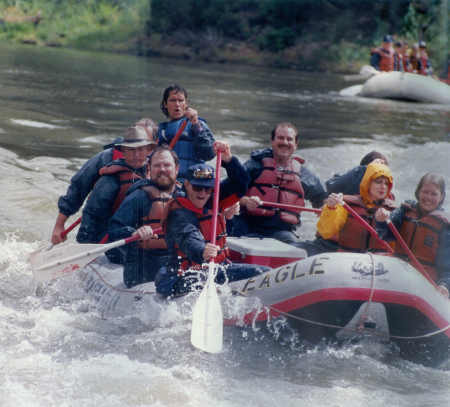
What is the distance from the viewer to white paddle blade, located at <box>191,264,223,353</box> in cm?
380

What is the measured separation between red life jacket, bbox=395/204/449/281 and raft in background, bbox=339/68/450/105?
14141 millimetres

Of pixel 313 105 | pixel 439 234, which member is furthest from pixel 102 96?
pixel 439 234

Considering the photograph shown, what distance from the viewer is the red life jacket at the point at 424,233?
4.19 m

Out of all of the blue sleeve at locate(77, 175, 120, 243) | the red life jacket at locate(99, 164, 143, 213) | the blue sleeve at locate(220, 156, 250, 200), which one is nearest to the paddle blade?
the blue sleeve at locate(77, 175, 120, 243)

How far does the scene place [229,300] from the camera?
13.6 feet

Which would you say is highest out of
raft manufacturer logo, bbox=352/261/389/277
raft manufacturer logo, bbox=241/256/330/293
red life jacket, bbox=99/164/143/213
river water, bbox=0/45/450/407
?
red life jacket, bbox=99/164/143/213

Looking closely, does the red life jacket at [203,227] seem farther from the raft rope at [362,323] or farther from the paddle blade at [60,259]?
the paddle blade at [60,259]

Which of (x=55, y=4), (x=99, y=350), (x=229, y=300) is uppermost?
(x=55, y=4)

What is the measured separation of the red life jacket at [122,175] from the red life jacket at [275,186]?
87 cm

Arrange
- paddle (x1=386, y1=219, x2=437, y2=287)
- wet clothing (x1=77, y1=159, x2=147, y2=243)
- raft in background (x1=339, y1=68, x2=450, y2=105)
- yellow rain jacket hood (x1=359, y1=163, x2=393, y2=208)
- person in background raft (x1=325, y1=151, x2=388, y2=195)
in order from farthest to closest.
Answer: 1. raft in background (x1=339, y1=68, x2=450, y2=105)
2. person in background raft (x1=325, y1=151, x2=388, y2=195)
3. wet clothing (x1=77, y1=159, x2=147, y2=243)
4. yellow rain jacket hood (x1=359, y1=163, x2=393, y2=208)
5. paddle (x1=386, y1=219, x2=437, y2=287)

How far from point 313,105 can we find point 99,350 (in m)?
12.9

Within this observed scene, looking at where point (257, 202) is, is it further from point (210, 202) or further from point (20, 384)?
point (20, 384)

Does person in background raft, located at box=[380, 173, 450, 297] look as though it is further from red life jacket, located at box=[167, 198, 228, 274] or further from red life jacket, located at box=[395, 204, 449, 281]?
red life jacket, located at box=[167, 198, 228, 274]

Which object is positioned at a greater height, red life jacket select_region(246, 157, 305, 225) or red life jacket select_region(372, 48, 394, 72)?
red life jacket select_region(372, 48, 394, 72)
